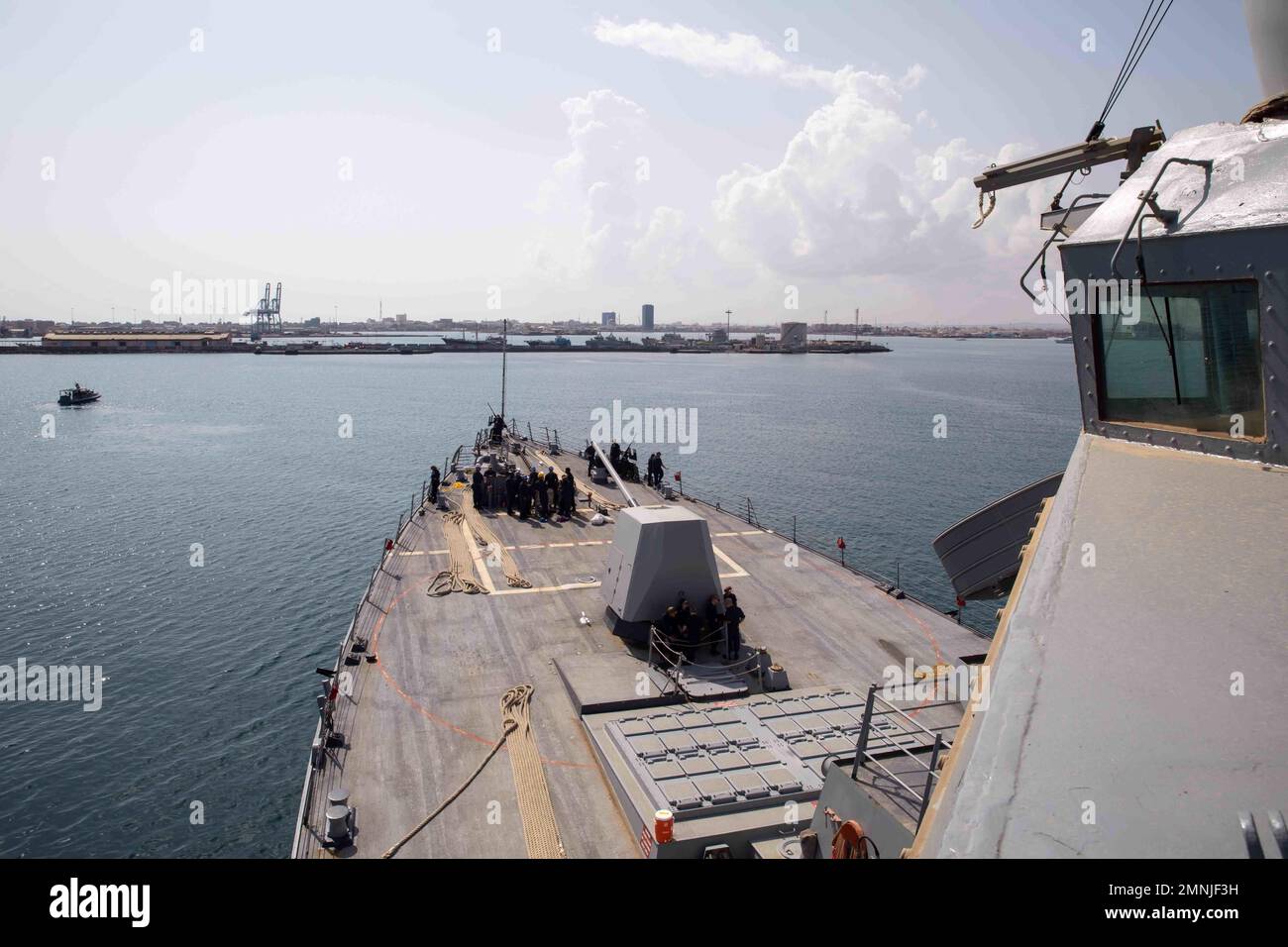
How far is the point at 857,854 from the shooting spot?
21.3 feet

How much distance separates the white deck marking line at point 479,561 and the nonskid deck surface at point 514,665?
11cm

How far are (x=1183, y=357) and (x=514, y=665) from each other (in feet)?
43.7

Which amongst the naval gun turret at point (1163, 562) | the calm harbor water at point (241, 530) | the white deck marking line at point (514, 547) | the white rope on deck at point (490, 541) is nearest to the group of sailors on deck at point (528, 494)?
the white rope on deck at point (490, 541)

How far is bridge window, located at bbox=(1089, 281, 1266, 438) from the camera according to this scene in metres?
5.62

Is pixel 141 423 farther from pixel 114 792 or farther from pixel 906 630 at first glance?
pixel 906 630

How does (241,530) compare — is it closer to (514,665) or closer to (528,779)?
(514,665)

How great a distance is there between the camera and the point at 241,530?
1656 inches

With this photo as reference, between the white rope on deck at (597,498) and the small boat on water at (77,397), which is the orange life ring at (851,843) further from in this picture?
the small boat on water at (77,397)

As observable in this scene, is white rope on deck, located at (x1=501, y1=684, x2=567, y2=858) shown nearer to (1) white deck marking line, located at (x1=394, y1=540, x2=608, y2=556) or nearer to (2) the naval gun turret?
(2) the naval gun turret

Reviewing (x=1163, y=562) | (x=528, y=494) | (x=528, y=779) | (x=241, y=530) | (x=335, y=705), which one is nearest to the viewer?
(x=1163, y=562)

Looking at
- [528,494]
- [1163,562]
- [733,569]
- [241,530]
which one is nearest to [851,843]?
[1163,562]

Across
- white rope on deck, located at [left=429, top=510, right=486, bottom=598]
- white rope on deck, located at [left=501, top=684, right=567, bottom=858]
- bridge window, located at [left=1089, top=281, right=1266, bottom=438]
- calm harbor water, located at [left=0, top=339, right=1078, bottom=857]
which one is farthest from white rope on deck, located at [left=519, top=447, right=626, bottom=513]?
bridge window, located at [left=1089, top=281, right=1266, bottom=438]
